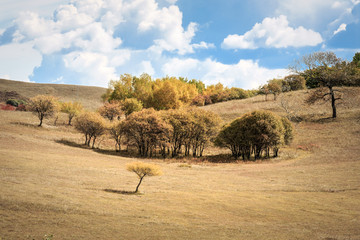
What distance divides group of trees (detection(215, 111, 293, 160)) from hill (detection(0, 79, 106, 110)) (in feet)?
367

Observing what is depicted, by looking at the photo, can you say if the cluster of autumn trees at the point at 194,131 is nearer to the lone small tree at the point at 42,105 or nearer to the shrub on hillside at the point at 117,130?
the shrub on hillside at the point at 117,130

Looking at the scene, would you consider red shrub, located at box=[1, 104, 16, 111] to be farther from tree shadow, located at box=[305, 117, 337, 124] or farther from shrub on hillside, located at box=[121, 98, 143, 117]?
tree shadow, located at box=[305, 117, 337, 124]

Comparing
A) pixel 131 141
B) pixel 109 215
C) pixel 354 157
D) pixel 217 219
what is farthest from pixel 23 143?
pixel 354 157

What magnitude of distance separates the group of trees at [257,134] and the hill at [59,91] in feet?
367

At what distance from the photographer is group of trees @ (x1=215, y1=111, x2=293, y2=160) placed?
60.2m

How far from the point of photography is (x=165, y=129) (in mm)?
66125

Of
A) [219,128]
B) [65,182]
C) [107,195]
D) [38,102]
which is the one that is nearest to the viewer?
[107,195]

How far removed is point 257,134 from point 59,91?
16325 centimetres

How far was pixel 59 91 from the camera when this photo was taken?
186875 mm

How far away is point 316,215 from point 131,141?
54.6m

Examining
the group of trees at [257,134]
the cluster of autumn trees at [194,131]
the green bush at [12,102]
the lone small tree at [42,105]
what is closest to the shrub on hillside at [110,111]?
the lone small tree at [42,105]

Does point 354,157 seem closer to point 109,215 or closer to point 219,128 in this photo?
point 219,128

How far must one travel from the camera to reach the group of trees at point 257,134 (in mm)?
60219

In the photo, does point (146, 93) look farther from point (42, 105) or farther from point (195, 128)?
point (195, 128)
